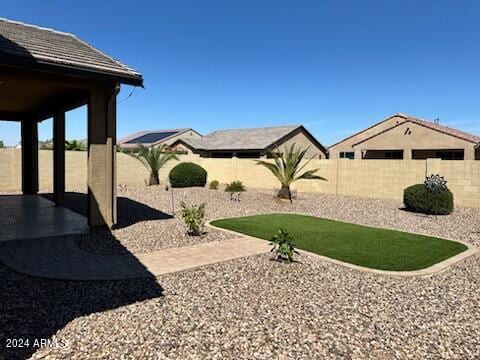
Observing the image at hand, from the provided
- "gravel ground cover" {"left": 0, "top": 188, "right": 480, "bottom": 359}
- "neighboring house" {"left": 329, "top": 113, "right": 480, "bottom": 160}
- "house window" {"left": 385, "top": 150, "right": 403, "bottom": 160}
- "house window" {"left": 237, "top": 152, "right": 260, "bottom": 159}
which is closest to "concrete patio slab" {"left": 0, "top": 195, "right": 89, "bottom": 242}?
"gravel ground cover" {"left": 0, "top": 188, "right": 480, "bottom": 359}

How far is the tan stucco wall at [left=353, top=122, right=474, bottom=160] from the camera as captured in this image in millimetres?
27359

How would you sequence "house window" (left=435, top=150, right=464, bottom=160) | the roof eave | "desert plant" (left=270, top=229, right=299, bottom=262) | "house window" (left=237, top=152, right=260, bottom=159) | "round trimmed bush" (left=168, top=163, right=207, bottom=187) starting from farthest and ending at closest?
"house window" (left=237, top=152, right=260, bottom=159)
"house window" (left=435, top=150, right=464, bottom=160)
"round trimmed bush" (left=168, top=163, right=207, bottom=187)
"desert plant" (left=270, top=229, right=299, bottom=262)
the roof eave

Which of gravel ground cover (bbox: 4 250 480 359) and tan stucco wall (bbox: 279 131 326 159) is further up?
tan stucco wall (bbox: 279 131 326 159)

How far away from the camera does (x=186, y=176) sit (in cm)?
2169

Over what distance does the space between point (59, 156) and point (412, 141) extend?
27535mm

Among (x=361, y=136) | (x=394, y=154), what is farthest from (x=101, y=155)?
(x=361, y=136)

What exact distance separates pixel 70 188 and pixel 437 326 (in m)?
19.3

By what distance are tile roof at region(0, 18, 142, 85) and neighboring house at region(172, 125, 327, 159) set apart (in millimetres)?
25007

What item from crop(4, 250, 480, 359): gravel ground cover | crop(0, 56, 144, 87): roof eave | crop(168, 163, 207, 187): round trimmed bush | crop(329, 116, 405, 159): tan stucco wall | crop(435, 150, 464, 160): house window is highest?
crop(329, 116, 405, 159): tan stucco wall

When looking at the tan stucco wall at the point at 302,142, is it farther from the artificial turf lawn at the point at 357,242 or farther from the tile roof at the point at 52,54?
the tile roof at the point at 52,54

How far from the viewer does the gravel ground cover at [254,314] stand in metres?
3.70

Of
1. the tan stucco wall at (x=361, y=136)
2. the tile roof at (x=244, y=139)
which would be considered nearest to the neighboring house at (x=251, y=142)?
the tile roof at (x=244, y=139)

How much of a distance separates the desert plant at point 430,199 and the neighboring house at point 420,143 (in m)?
14.5

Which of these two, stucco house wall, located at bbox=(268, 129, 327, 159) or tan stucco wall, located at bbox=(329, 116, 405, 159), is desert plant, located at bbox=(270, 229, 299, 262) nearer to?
stucco house wall, located at bbox=(268, 129, 327, 159)
